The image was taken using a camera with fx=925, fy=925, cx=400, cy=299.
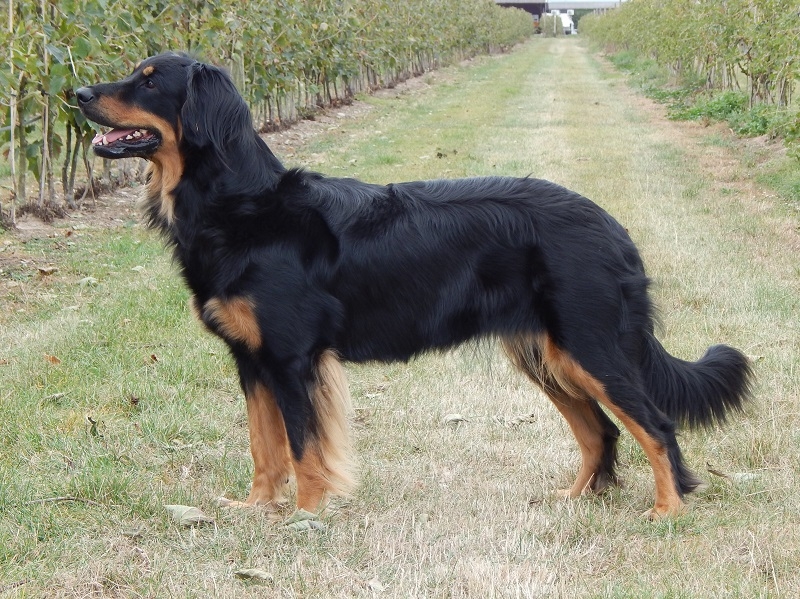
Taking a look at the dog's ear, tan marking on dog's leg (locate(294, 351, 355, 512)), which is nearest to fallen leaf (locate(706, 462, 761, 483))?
tan marking on dog's leg (locate(294, 351, 355, 512))

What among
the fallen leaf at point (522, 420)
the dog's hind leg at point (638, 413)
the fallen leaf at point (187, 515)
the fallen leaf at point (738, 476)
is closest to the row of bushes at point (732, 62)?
the fallen leaf at point (522, 420)

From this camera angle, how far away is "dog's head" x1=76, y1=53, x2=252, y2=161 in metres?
3.66

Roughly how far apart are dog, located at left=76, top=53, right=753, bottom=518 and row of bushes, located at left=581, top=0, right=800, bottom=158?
698 cm

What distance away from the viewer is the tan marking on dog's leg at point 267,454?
12.7 ft

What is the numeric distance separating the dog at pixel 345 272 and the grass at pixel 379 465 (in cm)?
35

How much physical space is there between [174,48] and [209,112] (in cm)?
831

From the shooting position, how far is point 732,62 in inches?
636

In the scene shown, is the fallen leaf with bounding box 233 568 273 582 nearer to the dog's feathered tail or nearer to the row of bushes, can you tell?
the dog's feathered tail

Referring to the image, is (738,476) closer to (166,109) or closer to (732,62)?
(166,109)

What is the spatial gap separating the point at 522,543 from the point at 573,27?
116139 millimetres

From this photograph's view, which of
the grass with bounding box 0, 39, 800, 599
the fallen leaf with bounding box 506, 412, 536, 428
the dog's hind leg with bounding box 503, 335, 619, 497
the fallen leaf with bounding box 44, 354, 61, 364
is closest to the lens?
the grass with bounding box 0, 39, 800, 599

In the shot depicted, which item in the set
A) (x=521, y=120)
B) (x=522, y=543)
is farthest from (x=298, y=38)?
(x=522, y=543)

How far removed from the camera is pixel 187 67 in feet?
12.3

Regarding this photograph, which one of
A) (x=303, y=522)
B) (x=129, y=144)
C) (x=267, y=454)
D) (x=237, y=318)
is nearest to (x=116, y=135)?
(x=129, y=144)
